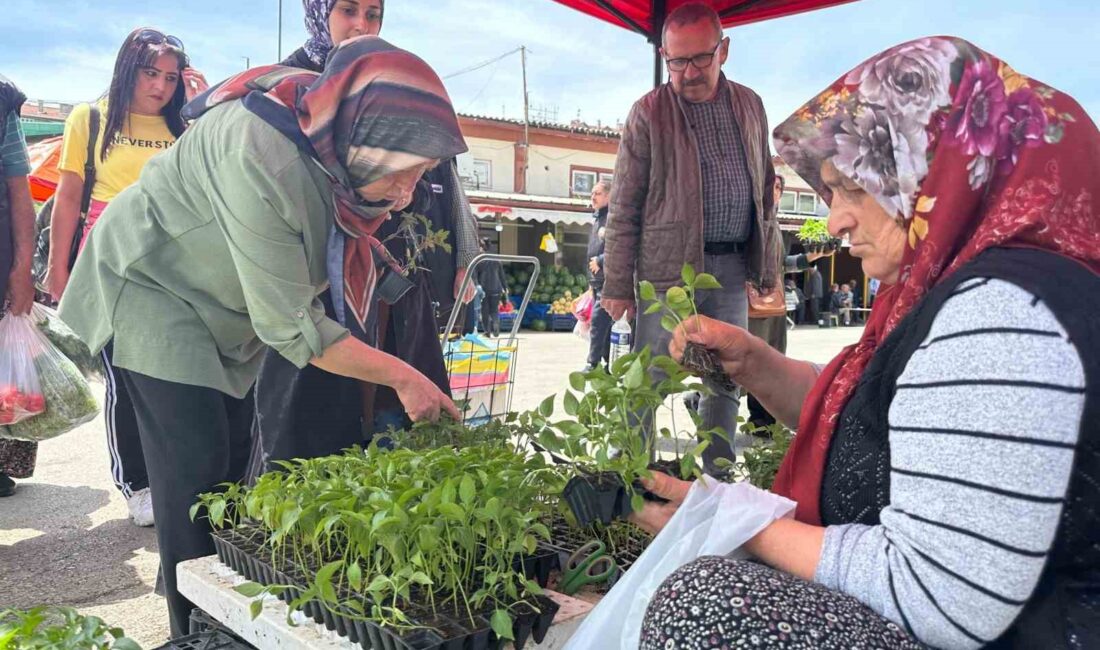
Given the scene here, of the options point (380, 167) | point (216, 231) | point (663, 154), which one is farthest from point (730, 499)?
point (663, 154)

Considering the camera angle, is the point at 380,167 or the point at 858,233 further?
the point at 380,167

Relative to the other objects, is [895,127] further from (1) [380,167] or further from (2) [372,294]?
(2) [372,294]

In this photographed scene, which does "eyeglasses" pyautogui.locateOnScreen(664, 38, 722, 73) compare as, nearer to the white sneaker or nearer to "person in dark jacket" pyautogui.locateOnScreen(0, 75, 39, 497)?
"person in dark jacket" pyautogui.locateOnScreen(0, 75, 39, 497)

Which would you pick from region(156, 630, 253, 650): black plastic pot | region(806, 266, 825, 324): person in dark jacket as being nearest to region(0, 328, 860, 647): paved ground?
region(156, 630, 253, 650): black plastic pot

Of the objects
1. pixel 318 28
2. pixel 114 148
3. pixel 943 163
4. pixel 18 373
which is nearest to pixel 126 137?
pixel 114 148

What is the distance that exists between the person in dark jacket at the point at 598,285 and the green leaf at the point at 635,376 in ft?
15.6

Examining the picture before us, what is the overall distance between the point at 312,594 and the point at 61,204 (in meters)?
2.76

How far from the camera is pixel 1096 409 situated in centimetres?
97

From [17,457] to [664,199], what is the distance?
10.2 ft

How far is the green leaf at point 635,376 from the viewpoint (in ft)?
4.55

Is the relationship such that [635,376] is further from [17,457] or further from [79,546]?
[17,457]

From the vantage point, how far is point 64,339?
3.27m

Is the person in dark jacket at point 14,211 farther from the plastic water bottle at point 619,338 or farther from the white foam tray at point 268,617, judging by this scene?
the plastic water bottle at point 619,338

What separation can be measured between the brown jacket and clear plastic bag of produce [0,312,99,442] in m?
2.05
